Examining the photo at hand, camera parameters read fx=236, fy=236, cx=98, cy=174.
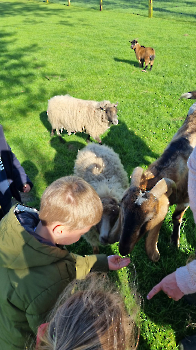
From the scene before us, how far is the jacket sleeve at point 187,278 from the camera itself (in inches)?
65.2

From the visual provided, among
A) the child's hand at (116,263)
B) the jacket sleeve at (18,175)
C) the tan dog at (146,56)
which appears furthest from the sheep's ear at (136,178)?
the tan dog at (146,56)

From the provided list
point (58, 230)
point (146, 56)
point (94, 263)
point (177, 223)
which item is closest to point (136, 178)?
point (94, 263)

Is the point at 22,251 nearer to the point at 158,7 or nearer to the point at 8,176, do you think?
the point at 8,176

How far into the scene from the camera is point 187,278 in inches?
66.2

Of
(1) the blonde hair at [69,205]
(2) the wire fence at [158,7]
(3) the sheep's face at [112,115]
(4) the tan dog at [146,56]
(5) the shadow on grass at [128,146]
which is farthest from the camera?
(2) the wire fence at [158,7]

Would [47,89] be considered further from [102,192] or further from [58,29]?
[58,29]

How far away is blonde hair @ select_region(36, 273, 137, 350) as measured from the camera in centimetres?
88

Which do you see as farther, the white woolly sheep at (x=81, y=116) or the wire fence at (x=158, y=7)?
the wire fence at (x=158, y=7)

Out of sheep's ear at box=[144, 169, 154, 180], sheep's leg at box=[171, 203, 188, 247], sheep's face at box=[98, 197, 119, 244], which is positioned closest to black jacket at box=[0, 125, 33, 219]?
sheep's face at box=[98, 197, 119, 244]

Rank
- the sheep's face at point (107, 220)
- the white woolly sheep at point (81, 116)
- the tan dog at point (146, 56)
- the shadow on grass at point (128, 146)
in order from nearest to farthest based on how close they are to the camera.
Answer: the sheep's face at point (107, 220) → the shadow on grass at point (128, 146) → the white woolly sheep at point (81, 116) → the tan dog at point (146, 56)

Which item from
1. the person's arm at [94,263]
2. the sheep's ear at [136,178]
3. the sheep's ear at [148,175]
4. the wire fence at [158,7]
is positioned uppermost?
the wire fence at [158,7]

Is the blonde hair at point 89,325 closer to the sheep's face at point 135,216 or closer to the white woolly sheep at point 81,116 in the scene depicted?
the sheep's face at point 135,216

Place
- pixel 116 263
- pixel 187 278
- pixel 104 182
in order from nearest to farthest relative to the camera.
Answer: pixel 187 278 < pixel 116 263 < pixel 104 182

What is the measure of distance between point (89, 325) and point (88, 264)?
34.7 inches
